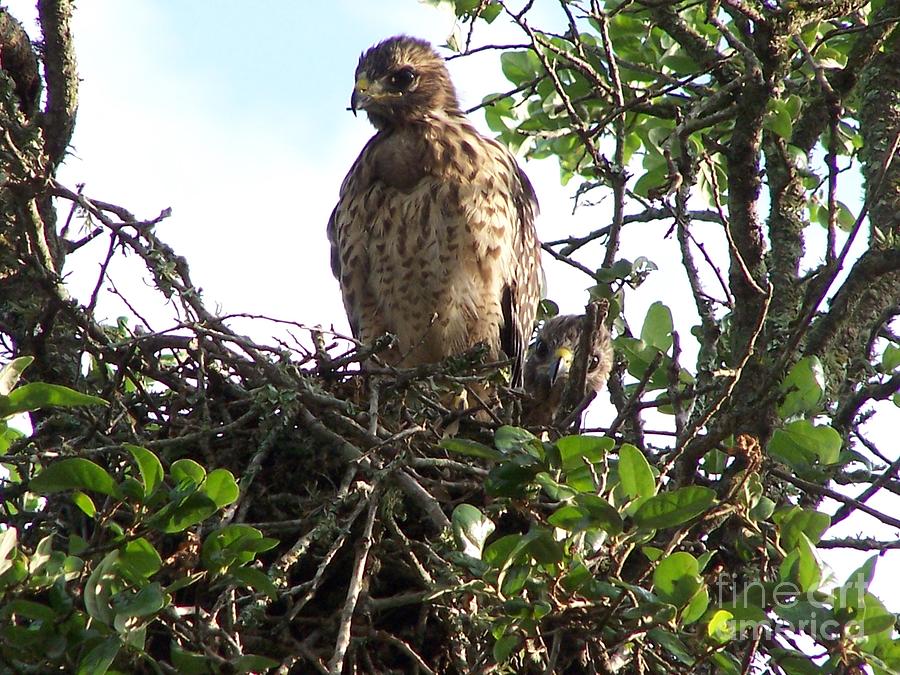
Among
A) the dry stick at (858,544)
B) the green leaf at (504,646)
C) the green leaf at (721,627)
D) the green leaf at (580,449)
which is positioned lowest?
the green leaf at (504,646)

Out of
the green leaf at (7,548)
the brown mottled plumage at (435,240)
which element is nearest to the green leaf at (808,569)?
the green leaf at (7,548)

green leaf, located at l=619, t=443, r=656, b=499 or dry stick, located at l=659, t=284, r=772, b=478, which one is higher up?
dry stick, located at l=659, t=284, r=772, b=478

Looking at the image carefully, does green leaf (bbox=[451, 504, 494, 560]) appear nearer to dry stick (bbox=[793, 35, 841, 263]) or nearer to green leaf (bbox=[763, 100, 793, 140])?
dry stick (bbox=[793, 35, 841, 263])

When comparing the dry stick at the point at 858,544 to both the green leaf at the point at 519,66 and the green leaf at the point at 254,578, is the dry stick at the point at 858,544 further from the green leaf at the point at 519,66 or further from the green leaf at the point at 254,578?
the green leaf at the point at 519,66

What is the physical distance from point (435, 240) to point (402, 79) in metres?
1.06

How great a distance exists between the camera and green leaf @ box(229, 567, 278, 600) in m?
2.90

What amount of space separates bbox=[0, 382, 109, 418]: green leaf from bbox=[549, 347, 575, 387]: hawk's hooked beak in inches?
126

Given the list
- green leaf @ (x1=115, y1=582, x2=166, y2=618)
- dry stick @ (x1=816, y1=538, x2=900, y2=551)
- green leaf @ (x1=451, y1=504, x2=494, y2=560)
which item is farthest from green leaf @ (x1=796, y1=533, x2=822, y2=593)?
green leaf @ (x1=115, y1=582, x2=166, y2=618)

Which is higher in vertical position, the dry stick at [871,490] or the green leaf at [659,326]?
the green leaf at [659,326]

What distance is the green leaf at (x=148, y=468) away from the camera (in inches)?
107

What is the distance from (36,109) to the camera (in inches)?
177

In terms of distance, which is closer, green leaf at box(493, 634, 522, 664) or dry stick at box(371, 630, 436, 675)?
green leaf at box(493, 634, 522, 664)

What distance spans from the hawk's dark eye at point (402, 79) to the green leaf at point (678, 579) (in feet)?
12.7

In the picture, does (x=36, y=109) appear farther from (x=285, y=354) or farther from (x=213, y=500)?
(x=213, y=500)
